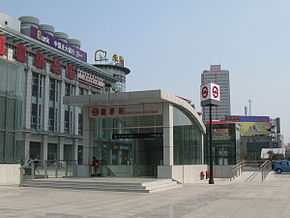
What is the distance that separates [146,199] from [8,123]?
1226cm

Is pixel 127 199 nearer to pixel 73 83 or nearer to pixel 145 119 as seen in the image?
pixel 145 119

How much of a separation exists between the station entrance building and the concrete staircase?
234 centimetres

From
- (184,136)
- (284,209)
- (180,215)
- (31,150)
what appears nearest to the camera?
(180,215)

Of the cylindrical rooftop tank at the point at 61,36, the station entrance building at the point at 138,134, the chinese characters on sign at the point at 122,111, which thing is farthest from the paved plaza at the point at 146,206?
the cylindrical rooftop tank at the point at 61,36

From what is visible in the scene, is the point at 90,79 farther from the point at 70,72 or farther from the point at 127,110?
the point at 127,110

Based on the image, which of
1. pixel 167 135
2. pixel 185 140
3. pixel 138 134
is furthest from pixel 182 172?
pixel 138 134

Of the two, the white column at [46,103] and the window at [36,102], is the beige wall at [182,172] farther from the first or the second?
the white column at [46,103]

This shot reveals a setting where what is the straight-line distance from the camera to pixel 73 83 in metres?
56.3

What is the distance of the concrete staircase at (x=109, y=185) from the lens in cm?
1786

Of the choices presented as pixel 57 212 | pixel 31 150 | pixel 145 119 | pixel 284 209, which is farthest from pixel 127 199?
pixel 31 150

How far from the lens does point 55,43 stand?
5344 centimetres

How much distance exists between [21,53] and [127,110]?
26.5m

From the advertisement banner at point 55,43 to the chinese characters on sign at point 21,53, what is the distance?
5219 millimetres

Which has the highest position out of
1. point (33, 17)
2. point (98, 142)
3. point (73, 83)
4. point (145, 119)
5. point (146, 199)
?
point (33, 17)
